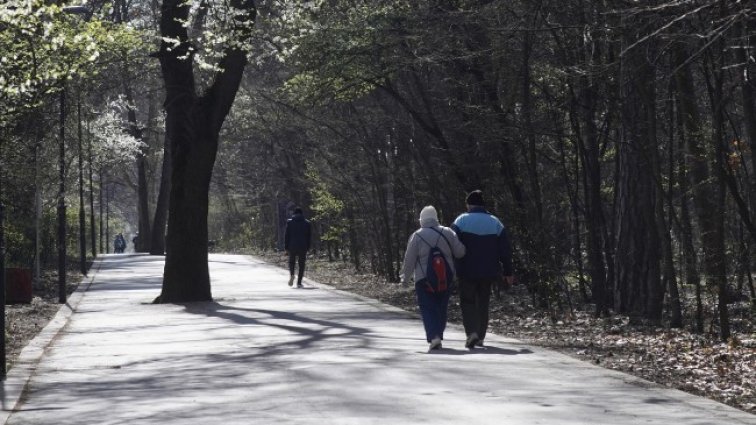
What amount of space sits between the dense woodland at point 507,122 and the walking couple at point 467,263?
2207 mm

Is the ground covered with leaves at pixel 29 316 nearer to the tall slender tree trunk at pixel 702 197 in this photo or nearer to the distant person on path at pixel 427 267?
the distant person on path at pixel 427 267

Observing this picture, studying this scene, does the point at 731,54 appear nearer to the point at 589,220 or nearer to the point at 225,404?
the point at 589,220

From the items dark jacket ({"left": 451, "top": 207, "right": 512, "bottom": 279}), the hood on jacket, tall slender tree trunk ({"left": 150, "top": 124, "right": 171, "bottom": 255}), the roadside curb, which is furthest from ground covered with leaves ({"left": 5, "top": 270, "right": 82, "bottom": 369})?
tall slender tree trunk ({"left": 150, "top": 124, "right": 171, "bottom": 255})

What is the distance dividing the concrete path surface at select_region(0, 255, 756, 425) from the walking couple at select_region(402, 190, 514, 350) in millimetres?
382

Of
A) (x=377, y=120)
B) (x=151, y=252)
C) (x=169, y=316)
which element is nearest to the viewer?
(x=169, y=316)

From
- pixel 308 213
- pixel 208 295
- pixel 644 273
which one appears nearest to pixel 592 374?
pixel 644 273

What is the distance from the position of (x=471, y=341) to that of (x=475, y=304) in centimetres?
42

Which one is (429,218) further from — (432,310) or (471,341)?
(471,341)

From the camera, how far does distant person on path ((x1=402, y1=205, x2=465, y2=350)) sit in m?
15.6

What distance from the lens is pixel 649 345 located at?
16.2 metres

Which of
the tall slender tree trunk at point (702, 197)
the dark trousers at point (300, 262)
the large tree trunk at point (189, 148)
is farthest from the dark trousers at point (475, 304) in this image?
the dark trousers at point (300, 262)

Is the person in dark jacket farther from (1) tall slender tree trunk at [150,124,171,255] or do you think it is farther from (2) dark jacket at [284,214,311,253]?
(1) tall slender tree trunk at [150,124,171,255]

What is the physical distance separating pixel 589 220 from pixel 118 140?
3793 cm

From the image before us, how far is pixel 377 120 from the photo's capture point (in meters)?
32.2
